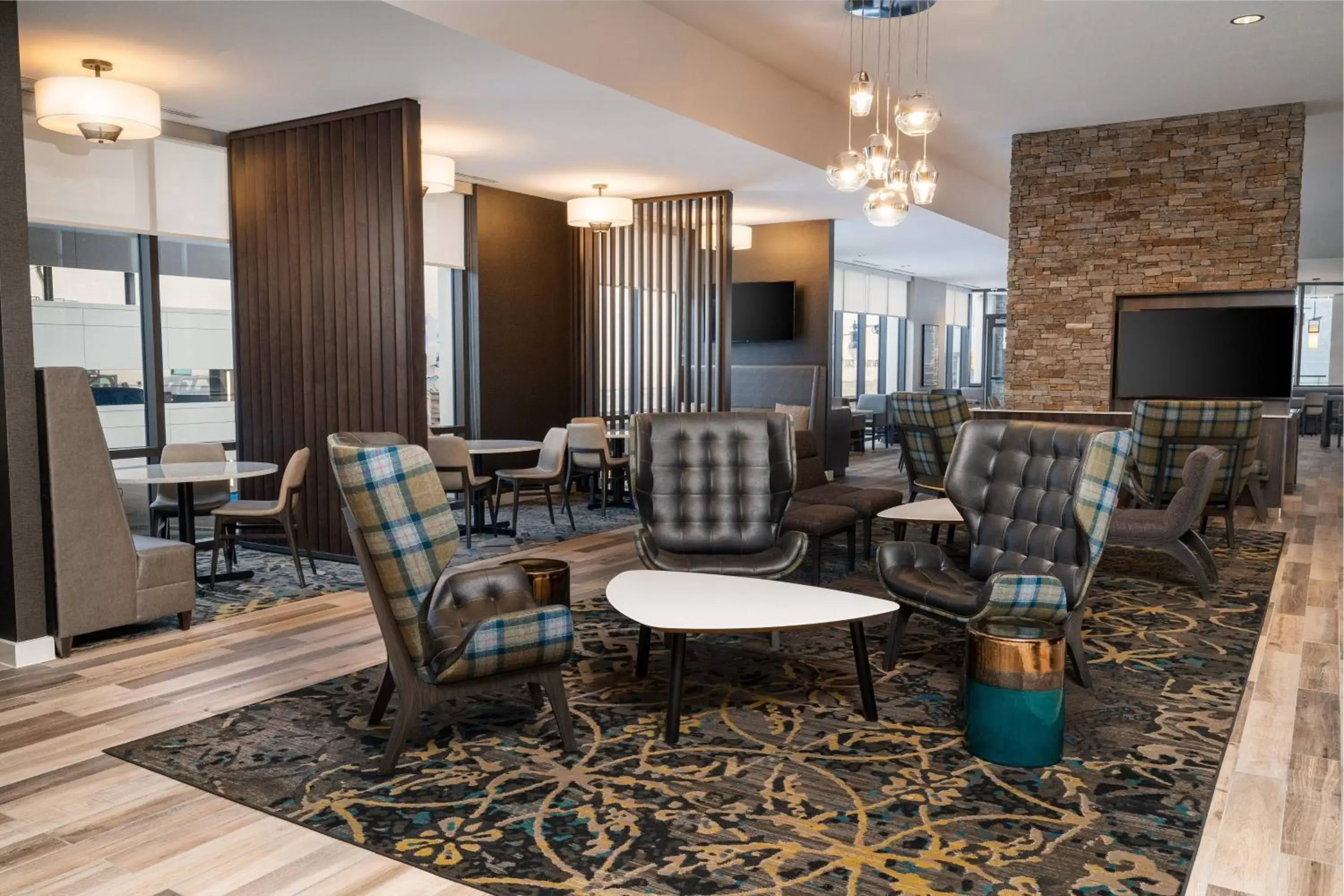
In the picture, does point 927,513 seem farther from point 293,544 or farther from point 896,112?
point 293,544

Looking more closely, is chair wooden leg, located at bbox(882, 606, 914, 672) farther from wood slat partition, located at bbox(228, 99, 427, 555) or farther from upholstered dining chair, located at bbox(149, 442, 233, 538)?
upholstered dining chair, located at bbox(149, 442, 233, 538)

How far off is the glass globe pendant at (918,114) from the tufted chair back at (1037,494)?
A: 5.84 feet

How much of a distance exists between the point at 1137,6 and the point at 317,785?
6.15 metres

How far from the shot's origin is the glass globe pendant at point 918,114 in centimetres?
499

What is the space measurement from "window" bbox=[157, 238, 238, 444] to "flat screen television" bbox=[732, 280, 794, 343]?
5.89m

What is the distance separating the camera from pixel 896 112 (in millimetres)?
6266

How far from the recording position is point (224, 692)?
377 centimetres

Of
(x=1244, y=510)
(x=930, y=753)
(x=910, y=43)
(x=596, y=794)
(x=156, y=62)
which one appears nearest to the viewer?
(x=596, y=794)

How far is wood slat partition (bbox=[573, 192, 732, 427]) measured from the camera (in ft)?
30.7

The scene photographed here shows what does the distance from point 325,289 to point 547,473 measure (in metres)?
2.08

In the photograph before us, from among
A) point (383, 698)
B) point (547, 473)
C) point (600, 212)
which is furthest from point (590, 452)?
point (383, 698)

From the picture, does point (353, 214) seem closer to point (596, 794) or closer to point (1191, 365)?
point (596, 794)

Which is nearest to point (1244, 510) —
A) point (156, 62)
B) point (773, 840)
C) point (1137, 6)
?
point (1137, 6)

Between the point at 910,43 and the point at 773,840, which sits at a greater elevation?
the point at 910,43
